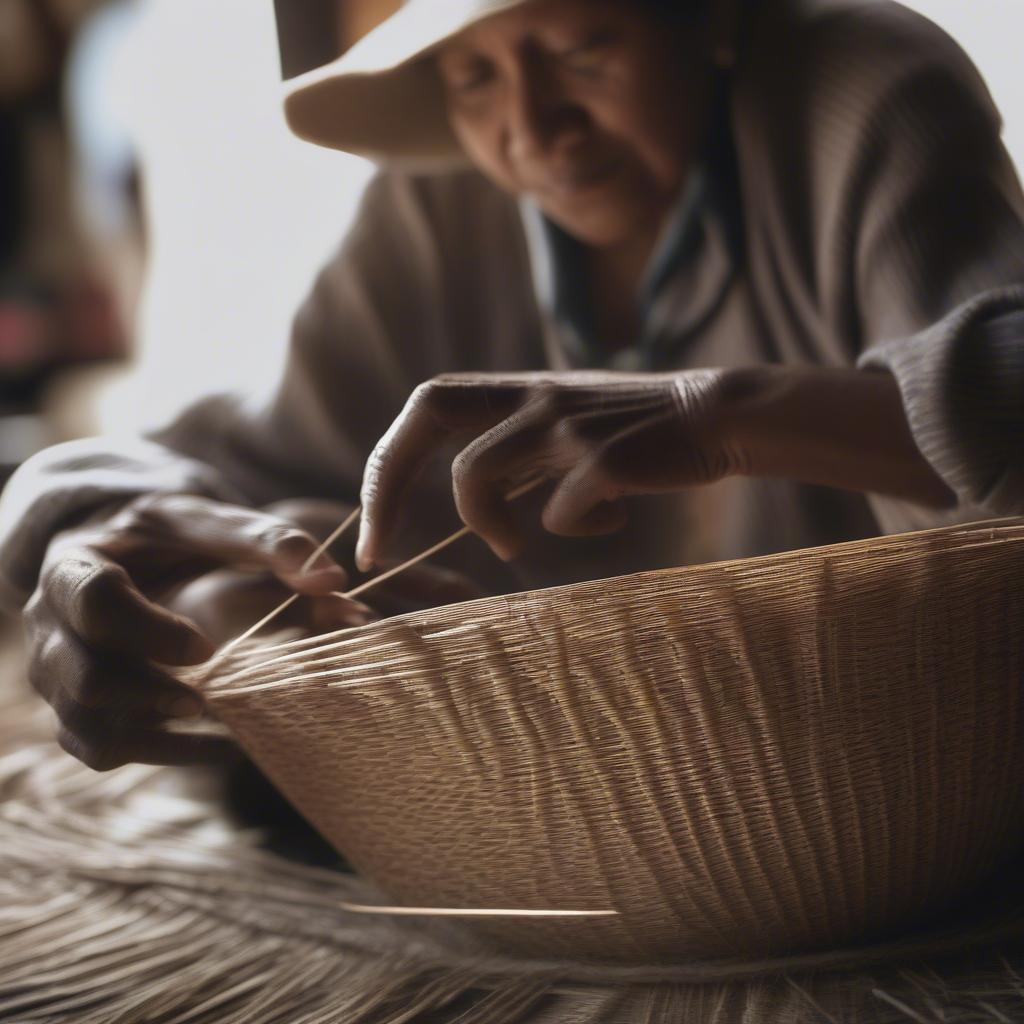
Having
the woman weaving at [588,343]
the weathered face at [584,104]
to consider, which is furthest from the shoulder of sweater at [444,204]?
the weathered face at [584,104]

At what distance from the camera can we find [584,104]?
55 cm

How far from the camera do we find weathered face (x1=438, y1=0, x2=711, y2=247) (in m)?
0.53

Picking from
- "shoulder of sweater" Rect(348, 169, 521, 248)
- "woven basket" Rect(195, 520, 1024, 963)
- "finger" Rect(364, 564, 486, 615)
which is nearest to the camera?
"woven basket" Rect(195, 520, 1024, 963)

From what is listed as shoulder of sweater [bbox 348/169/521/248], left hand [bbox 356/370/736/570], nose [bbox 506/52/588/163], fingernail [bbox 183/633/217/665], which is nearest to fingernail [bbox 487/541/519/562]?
left hand [bbox 356/370/736/570]

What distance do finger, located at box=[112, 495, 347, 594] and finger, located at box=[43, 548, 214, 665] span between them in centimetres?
4

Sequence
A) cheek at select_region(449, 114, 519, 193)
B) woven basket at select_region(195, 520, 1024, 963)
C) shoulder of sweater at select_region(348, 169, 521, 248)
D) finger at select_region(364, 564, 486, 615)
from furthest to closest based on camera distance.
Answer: shoulder of sweater at select_region(348, 169, 521, 248)
cheek at select_region(449, 114, 519, 193)
finger at select_region(364, 564, 486, 615)
woven basket at select_region(195, 520, 1024, 963)

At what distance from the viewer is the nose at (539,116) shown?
1.74ft

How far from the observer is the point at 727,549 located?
0.67 m

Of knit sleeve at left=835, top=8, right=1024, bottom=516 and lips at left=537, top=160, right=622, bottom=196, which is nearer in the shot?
knit sleeve at left=835, top=8, right=1024, bottom=516

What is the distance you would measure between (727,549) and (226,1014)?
369 mm

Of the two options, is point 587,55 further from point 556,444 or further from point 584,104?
point 556,444

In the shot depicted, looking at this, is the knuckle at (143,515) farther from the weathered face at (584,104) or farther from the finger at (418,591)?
the weathered face at (584,104)

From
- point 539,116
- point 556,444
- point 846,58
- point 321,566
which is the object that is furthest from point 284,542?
point 846,58

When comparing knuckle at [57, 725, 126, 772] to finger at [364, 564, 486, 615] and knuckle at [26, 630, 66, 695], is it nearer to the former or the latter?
knuckle at [26, 630, 66, 695]
